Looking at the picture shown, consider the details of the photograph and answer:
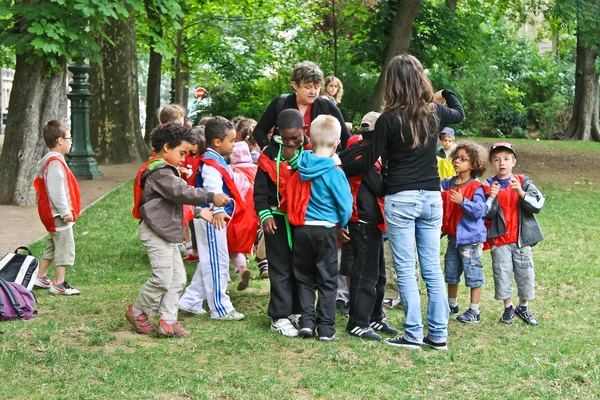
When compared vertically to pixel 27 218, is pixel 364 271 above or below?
above

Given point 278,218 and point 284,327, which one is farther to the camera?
point 278,218

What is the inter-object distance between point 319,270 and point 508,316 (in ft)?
5.88

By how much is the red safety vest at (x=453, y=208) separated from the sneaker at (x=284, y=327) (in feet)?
5.38

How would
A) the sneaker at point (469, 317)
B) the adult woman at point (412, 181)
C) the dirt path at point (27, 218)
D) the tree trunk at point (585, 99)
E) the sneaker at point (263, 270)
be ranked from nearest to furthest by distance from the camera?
the adult woman at point (412, 181)
the sneaker at point (469, 317)
the sneaker at point (263, 270)
the dirt path at point (27, 218)
the tree trunk at point (585, 99)

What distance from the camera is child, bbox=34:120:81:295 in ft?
26.4

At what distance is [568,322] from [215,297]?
2.87 meters

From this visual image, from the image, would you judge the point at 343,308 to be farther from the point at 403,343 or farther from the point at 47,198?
the point at 47,198

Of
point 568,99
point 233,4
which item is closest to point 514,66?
point 568,99

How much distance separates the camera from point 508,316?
741 cm

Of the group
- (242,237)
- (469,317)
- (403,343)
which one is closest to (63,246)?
(242,237)

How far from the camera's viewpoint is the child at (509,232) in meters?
7.33

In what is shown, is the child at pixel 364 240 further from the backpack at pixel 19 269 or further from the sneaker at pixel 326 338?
the backpack at pixel 19 269

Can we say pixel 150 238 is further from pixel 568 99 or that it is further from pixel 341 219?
pixel 568 99

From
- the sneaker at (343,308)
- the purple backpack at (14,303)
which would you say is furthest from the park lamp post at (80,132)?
the sneaker at (343,308)
